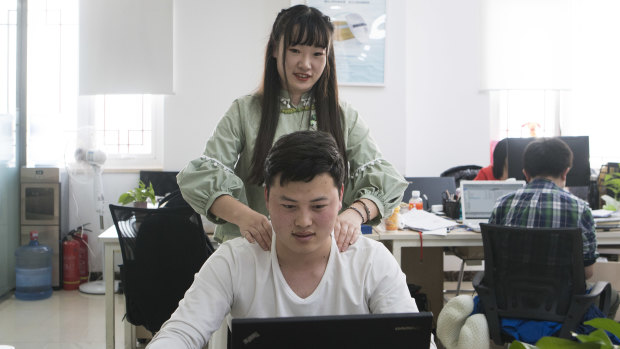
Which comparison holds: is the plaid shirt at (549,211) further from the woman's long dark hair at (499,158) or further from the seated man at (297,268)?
the seated man at (297,268)

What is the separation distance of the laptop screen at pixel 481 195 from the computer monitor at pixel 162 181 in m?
2.43

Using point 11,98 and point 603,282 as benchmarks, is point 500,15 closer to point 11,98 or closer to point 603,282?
point 603,282

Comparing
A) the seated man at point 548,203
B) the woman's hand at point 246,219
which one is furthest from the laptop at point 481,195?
the woman's hand at point 246,219

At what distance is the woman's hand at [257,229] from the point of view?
1374mm

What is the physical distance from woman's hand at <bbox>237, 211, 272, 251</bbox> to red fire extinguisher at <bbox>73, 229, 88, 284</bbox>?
13.3 ft

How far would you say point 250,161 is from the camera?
168 cm

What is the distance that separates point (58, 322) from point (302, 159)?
3474mm

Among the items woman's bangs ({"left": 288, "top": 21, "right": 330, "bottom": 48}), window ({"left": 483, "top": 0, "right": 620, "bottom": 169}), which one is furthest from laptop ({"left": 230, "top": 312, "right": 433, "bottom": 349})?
window ({"left": 483, "top": 0, "right": 620, "bottom": 169})

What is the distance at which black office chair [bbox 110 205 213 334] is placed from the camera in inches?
104

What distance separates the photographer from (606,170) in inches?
181

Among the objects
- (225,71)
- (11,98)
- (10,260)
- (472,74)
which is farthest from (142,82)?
(472,74)

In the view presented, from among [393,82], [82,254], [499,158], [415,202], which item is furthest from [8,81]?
[499,158]

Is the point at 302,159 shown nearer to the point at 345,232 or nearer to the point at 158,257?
the point at 345,232

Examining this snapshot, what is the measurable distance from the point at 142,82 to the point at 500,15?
315 centimetres
